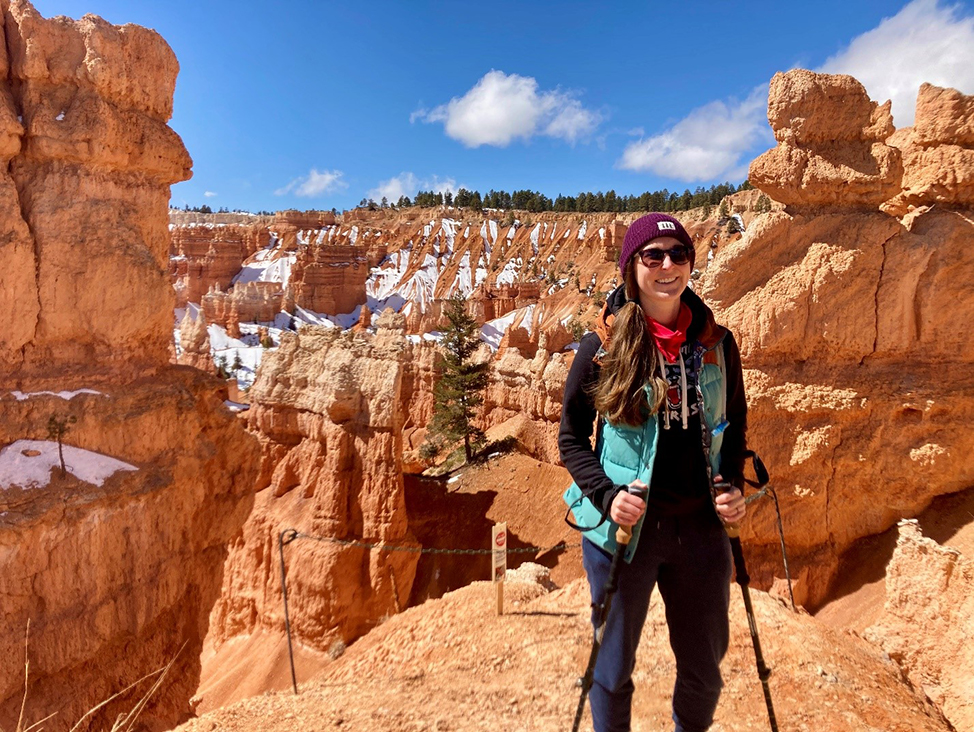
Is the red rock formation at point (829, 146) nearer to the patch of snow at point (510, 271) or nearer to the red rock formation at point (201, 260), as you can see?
the red rock formation at point (201, 260)

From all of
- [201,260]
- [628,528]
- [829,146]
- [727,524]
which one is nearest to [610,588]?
[628,528]

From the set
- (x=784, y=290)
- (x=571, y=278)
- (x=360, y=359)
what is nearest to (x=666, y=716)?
(x=784, y=290)

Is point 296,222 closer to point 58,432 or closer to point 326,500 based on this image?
point 326,500

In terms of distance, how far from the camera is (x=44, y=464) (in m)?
5.28

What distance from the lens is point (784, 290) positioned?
6.19m

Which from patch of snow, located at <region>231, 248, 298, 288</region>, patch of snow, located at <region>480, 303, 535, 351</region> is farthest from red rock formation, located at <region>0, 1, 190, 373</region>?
patch of snow, located at <region>231, 248, 298, 288</region>

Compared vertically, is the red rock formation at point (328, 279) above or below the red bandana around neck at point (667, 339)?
above

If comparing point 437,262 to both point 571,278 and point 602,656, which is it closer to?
point 571,278

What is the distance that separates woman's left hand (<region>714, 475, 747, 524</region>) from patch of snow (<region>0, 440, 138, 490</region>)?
5.70 meters

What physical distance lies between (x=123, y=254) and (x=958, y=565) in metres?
8.03

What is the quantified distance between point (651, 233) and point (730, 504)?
3.53 ft

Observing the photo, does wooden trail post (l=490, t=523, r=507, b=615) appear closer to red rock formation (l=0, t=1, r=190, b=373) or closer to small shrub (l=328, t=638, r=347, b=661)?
red rock formation (l=0, t=1, r=190, b=373)

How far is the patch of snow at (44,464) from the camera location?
16.7ft

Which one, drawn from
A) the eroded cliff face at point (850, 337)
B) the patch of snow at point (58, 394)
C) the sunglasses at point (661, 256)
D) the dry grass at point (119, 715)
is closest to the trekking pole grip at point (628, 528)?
the sunglasses at point (661, 256)
